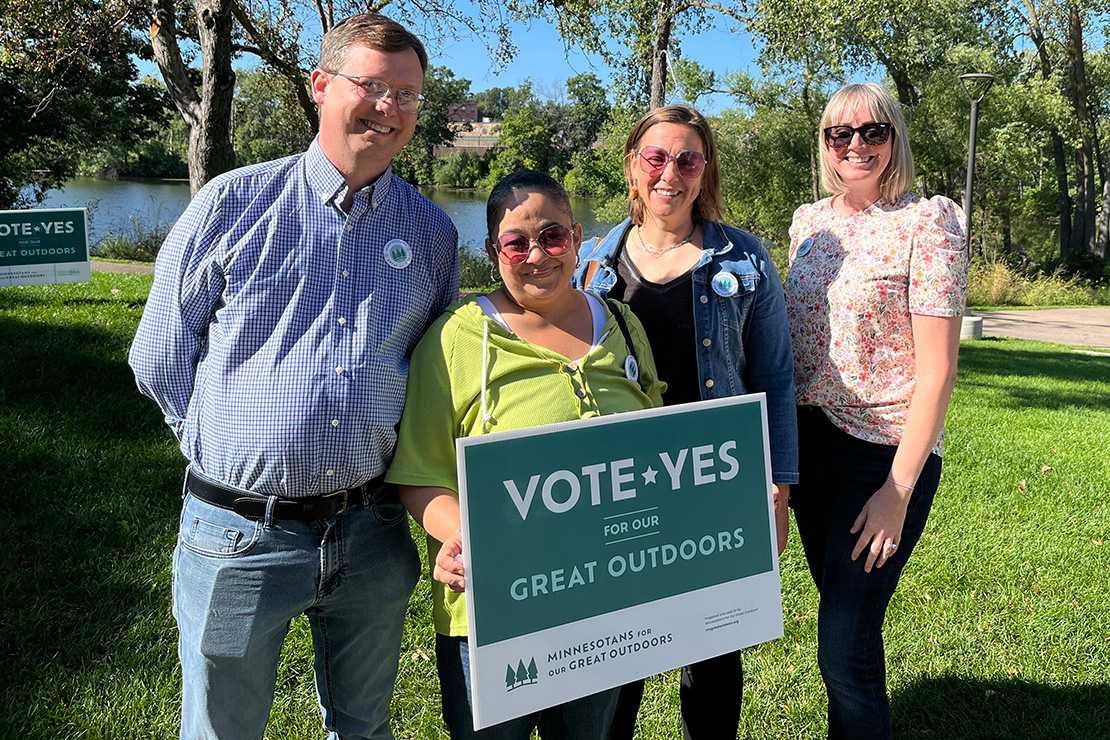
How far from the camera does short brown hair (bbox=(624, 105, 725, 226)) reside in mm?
2484

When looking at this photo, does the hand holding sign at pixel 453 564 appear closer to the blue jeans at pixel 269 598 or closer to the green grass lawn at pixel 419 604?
the blue jeans at pixel 269 598

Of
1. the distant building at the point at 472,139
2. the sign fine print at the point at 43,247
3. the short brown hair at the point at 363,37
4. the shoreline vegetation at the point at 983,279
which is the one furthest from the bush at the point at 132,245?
the distant building at the point at 472,139

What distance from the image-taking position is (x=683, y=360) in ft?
8.12

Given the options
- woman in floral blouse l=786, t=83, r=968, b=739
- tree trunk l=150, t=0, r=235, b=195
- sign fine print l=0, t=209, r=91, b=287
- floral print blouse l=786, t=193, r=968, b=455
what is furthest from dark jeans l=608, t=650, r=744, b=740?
sign fine print l=0, t=209, r=91, b=287

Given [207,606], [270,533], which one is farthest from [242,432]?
[207,606]

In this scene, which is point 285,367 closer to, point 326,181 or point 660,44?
point 326,181

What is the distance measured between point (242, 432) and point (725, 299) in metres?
1.41

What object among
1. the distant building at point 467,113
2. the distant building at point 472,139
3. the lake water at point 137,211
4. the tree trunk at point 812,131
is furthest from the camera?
the distant building at point 467,113

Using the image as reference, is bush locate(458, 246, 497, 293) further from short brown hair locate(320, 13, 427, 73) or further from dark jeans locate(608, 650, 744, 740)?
short brown hair locate(320, 13, 427, 73)

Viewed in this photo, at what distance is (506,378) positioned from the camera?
6.63 feet

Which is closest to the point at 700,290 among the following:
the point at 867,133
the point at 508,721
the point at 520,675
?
the point at 867,133

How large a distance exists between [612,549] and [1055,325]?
65.7 feet

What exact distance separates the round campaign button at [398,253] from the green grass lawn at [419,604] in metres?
1.97

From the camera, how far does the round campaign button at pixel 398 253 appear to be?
2.15 m
